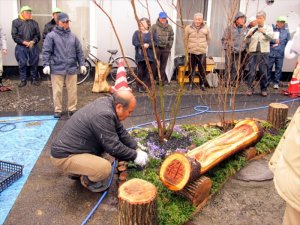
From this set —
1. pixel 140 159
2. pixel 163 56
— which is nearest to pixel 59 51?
pixel 163 56

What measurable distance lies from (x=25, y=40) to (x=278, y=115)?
6.06 meters

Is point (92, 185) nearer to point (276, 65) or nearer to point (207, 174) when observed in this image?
point (207, 174)

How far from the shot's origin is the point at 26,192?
12.9ft

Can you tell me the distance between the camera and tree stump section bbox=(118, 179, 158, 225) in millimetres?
2783

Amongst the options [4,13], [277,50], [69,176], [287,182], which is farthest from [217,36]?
[287,182]

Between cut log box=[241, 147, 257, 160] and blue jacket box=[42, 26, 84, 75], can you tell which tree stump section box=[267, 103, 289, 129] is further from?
blue jacket box=[42, 26, 84, 75]

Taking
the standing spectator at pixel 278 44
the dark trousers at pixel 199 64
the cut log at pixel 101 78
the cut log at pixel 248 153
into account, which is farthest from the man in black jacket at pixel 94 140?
the standing spectator at pixel 278 44

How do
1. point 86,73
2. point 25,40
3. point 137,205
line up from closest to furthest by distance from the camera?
1. point 137,205
2. point 25,40
3. point 86,73

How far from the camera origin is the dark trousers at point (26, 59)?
8.45m

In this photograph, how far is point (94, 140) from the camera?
3771mm

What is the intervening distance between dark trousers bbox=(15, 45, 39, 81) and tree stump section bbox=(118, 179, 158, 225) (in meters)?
6.49

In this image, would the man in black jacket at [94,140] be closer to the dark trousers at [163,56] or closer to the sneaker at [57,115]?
the sneaker at [57,115]

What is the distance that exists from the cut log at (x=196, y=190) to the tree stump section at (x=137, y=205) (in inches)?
26.5

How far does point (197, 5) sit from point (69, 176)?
7.35 m
